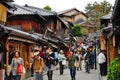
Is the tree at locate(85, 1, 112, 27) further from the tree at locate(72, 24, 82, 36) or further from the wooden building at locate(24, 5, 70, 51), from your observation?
the wooden building at locate(24, 5, 70, 51)

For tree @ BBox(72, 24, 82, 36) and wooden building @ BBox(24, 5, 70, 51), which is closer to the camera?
wooden building @ BBox(24, 5, 70, 51)

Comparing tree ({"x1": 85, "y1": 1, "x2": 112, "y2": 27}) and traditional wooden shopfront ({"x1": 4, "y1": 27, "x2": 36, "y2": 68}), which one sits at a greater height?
tree ({"x1": 85, "y1": 1, "x2": 112, "y2": 27})

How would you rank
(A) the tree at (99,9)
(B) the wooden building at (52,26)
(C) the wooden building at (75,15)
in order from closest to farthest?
(B) the wooden building at (52,26) → (A) the tree at (99,9) → (C) the wooden building at (75,15)

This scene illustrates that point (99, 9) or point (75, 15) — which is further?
point (75, 15)

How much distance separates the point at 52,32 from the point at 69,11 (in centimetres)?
4305

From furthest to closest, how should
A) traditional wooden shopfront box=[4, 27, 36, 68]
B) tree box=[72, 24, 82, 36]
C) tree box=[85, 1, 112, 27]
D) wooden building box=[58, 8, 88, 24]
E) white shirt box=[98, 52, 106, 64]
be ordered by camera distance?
wooden building box=[58, 8, 88, 24]
tree box=[72, 24, 82, 36]
tree box=[85, 1, 112, 27]
white shirt box=[98, 52, 106, 64]
traditional wooden shopfront box=[4, 27, 36, 68]

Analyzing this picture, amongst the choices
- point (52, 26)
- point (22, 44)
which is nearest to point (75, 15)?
point (52, 26)

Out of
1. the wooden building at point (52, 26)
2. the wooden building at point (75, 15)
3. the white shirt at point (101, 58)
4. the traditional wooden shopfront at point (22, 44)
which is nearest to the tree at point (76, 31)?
the wooden building at point (75, 15)

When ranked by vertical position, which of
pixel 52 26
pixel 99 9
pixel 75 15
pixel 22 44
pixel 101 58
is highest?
pixel 99 9

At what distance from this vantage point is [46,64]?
20594mm

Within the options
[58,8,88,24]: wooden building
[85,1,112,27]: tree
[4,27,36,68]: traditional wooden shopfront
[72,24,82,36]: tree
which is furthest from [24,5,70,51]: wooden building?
[58,8,88,24]: wooden building

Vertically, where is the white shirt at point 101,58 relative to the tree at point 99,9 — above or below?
below

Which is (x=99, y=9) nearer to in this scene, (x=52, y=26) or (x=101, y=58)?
(x=52, y=26)

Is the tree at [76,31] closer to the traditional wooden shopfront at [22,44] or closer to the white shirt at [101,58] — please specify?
the traditional wooden shopfront at [22,44]
